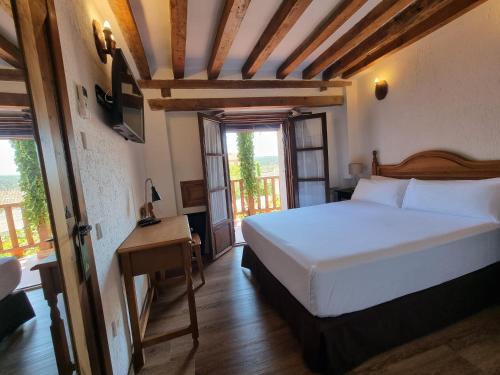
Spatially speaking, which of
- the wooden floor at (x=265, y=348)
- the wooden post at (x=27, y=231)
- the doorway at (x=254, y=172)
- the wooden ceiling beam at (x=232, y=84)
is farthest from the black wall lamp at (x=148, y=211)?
the doorway at (x=254, y=172)

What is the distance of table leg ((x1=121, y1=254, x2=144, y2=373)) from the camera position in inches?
60.1

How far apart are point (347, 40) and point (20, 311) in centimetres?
331

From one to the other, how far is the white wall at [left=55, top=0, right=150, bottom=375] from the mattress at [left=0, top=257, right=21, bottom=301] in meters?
0.53

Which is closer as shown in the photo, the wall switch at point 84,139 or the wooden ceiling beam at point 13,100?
the wooden ceiling beam at point 13,100

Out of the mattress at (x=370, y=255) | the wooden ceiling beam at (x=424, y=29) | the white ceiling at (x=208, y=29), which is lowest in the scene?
the mattress at (x=370, y=255)

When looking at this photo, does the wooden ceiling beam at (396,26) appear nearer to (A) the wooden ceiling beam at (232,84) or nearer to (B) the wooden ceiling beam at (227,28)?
(A) the wooden ceiling beam at (232,84)

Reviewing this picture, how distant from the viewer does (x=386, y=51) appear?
2.92 metres

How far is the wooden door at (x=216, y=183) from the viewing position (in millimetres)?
3302

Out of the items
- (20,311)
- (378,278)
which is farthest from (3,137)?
(378,278)

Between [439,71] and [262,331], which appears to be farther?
[439,71]

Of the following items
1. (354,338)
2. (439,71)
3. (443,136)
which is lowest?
(354,338)

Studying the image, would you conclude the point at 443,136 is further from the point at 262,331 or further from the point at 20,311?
the point at 20,311

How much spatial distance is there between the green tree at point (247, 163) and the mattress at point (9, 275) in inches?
184

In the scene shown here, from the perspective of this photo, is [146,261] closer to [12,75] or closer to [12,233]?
[12,233]
